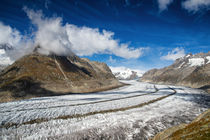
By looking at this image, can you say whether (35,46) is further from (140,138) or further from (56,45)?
(140,138)

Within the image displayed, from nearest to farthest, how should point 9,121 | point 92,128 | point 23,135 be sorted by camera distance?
1. point 23,135
2. point 92,128
3. point 9,121

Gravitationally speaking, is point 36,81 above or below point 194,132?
above

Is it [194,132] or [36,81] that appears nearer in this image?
[194,132]

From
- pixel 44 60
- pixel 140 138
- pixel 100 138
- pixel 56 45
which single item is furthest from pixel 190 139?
pixel 56 45

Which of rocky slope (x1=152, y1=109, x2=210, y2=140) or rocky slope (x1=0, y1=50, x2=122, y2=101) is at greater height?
rocky slope (x1=0, y1=50, x2=122, y2=101)

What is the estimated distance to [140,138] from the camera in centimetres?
1625

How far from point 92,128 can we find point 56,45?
124441 millimetres

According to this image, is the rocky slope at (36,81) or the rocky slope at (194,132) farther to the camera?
Result: the rocky slope at (36,81)

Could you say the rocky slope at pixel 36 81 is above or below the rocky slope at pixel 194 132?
above

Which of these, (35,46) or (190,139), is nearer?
(190,139)

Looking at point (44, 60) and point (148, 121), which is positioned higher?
point (44, 60)

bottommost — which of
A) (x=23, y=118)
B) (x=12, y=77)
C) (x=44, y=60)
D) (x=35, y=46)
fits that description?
(x=23, y=118)

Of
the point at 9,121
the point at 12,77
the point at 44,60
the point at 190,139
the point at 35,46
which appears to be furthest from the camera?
the point at 35,46

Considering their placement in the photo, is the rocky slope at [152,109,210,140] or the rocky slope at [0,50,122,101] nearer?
the rocky slope at [152,109,210,140]
